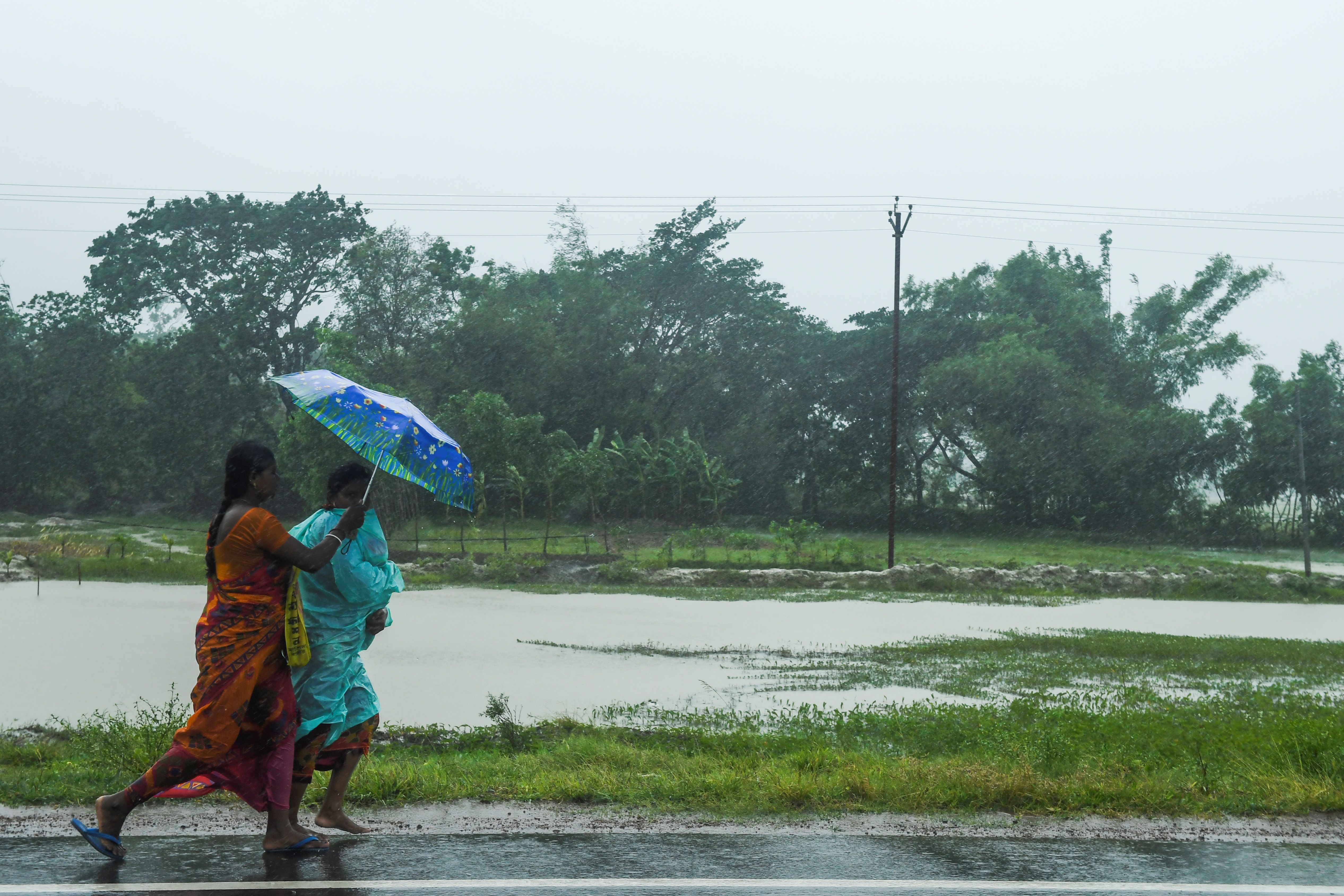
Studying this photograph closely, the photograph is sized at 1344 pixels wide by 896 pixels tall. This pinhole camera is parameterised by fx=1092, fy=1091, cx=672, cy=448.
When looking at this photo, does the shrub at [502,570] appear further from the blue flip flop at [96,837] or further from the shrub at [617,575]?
the blue flip flop at [96,837]

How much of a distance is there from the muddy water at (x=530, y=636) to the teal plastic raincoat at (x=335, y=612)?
401cm

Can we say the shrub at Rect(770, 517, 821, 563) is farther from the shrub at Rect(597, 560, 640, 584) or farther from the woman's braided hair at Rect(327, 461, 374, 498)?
the woman's braided hair at Rect(327, 461, 374, 498)

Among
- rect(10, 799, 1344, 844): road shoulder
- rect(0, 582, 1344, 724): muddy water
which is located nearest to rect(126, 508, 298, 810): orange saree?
rect(10, 799, 1344, 844): road shoulder

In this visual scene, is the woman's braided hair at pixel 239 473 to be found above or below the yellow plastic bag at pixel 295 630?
above

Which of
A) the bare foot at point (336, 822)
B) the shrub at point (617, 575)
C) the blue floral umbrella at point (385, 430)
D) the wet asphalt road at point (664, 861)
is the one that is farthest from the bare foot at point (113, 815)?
the shrub at point (617, 575)

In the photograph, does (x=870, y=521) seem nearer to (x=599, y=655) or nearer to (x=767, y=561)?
(x=767, y=561)

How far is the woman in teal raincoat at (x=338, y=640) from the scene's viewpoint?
4.70 metres

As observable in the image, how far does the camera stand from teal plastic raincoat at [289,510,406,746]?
4691mm

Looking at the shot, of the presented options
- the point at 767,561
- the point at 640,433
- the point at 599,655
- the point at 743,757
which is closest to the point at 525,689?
the point at 599,655

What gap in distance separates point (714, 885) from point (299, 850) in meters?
1.70

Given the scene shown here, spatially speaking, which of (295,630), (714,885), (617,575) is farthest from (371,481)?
(617,575)

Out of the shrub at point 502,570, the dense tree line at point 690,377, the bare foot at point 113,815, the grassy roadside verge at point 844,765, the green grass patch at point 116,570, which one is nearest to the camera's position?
the bare foot at point 113,815

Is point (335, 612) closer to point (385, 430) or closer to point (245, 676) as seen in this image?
point (245, 676)

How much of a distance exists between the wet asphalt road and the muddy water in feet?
13.5
